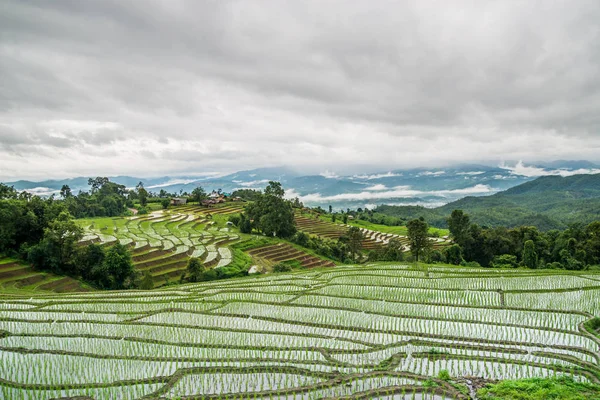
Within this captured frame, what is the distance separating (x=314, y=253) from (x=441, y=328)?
41.0m

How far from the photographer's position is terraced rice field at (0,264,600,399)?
9.38m

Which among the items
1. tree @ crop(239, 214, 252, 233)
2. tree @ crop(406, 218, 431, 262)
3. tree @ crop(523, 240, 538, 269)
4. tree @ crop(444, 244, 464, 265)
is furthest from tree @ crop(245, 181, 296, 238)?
tree @ crop(523, 240, 538, 269)

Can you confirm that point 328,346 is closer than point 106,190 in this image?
Yes

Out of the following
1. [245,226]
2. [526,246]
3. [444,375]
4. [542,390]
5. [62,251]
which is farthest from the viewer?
[245,226]

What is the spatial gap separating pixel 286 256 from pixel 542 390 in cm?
4225

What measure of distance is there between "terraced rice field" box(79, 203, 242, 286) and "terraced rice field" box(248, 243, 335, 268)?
16.2 feet

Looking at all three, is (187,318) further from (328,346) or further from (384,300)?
(384,300)

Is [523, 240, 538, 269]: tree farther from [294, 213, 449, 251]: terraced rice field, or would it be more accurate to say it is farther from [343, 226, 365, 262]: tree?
[294, 213, 449, 251]: terraced rice field

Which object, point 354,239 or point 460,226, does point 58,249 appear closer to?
point 354,239

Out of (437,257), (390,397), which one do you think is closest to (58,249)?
(390,397)

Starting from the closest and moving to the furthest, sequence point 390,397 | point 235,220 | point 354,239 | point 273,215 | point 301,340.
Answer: point 390,397
point 301,340
point 354,239
point 273,215
point 235,220

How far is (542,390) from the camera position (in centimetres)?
788

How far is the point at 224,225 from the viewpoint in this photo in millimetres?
66562

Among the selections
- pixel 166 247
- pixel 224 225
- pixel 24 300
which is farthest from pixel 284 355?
pixel 224 225
